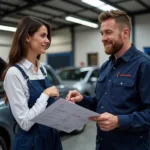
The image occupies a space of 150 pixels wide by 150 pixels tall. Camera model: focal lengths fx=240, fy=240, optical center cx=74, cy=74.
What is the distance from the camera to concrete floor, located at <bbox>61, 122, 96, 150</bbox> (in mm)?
4277

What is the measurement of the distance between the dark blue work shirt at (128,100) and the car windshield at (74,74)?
581 cm

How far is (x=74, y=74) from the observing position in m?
7.82

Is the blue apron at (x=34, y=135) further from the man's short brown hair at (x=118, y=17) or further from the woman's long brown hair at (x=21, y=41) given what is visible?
the man's short brown hair at (x=118, y=17)

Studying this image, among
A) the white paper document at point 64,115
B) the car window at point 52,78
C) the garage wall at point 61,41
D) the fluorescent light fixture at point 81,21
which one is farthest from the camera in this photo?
the garage wall at point 61,41

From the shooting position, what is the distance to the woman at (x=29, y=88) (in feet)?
5.31

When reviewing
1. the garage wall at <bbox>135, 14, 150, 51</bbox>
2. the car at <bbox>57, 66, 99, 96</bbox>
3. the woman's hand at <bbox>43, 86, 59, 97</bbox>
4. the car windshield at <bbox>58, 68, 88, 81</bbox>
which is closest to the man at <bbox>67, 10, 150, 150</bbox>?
the woman's hand at <bbox>43, 86, 59, 97</bbox>

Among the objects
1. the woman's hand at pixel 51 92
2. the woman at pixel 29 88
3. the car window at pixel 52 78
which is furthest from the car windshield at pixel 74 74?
the woman's hand at pixel 51 92

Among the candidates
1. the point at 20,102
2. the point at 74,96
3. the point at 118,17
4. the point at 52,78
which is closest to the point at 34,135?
the point at 20,102

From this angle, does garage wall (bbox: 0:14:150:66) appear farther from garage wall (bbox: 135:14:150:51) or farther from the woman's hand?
the woman's hand

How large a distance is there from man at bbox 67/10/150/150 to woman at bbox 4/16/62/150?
11.0 inches

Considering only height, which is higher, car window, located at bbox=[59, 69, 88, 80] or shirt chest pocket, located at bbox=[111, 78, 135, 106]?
shirt chest pocket, located at bbox=[111, 78, 135, 106]

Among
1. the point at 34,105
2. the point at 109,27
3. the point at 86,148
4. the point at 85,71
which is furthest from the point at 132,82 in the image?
the point at 85,71

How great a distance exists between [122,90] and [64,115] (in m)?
0.43

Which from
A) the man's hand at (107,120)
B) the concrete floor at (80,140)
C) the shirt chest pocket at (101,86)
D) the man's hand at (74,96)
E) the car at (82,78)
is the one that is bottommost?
the concrete floor at (80,140)
